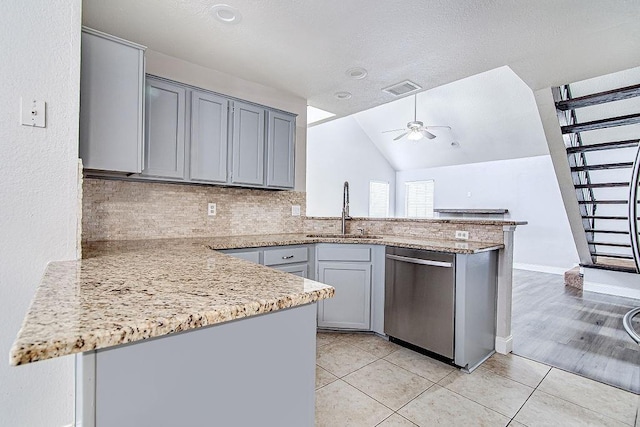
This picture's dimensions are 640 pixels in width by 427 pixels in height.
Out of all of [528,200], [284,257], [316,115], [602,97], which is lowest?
[284,257]

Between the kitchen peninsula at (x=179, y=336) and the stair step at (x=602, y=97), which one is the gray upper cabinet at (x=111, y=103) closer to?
the kitchen peninsula at (x=179, y=336)

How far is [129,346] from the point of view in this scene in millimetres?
685

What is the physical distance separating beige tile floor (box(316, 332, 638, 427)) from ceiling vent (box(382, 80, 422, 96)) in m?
2.51

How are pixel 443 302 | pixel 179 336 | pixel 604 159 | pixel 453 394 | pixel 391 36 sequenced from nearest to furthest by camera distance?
pixel 179 336 < pixel 453 394 < pixel 391 36 < pixel 443 302 < pixel 604 159

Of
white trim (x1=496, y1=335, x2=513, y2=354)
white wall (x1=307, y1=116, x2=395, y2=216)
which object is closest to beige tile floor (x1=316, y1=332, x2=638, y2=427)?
white trim (x1=496, y1=335, x2=513, y2=354)

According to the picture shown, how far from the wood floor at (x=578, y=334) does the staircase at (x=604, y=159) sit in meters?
0.67

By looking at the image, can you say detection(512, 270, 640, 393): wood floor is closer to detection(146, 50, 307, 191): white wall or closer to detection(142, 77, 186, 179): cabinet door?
detection(146, 50, 307, 191): white wall

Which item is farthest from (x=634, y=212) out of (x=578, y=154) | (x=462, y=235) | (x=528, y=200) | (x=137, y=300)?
(x=528, y=200)

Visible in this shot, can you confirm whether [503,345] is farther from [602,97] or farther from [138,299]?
[138,299]

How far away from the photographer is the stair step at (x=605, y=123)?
103 inches

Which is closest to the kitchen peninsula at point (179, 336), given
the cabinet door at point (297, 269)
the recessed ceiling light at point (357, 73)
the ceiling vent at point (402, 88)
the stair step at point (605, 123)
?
the cabinet door at point (297, 269)

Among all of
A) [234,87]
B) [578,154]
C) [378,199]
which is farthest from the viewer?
[378,199]

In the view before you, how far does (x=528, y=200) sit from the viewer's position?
6812mm

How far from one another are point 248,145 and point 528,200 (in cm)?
661
